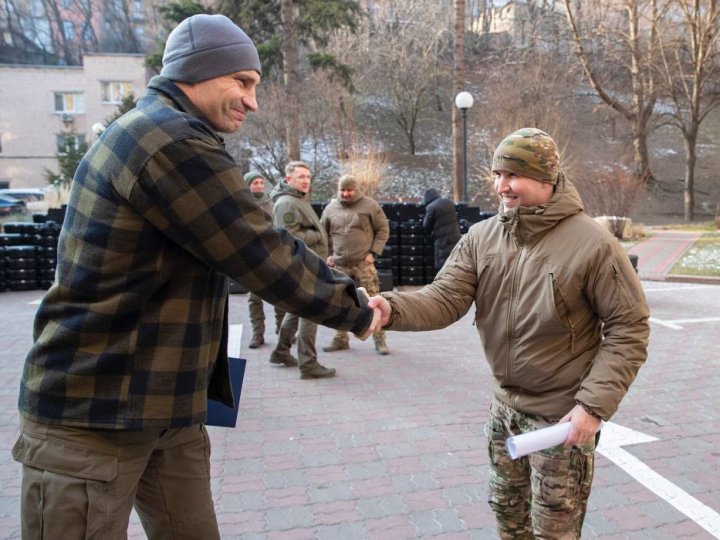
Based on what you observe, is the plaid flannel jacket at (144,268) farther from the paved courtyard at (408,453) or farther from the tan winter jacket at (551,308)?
the paved courtyard at (408,453)

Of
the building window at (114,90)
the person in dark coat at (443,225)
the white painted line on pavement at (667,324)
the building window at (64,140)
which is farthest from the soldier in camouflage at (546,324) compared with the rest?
the building window at (114,90)

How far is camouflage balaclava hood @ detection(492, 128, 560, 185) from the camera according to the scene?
232 cm

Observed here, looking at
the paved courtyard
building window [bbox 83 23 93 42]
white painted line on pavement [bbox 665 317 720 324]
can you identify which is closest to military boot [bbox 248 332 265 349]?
the paved courtyard

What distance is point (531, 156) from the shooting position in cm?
232

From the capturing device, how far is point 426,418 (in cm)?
498

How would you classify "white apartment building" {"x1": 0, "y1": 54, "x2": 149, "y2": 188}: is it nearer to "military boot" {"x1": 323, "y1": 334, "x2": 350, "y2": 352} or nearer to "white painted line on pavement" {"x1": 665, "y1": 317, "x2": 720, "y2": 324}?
"military boot" {"x1": 323, "y1": 334, "x2": 350, "y2": 352}

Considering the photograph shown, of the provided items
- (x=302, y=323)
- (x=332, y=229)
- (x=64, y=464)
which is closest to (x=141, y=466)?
(x=64, y=464)

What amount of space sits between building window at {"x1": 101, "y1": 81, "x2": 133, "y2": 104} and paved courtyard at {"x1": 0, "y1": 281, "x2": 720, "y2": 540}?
43.9m

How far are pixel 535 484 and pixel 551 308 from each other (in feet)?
2.26

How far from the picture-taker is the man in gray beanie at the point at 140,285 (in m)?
1.62

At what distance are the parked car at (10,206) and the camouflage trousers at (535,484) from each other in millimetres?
30774

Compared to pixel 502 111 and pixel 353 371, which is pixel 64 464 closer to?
pixel 353 371

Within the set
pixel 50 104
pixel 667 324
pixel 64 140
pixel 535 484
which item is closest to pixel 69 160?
pixel 64 140

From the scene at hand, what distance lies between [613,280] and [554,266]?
0.70ft
